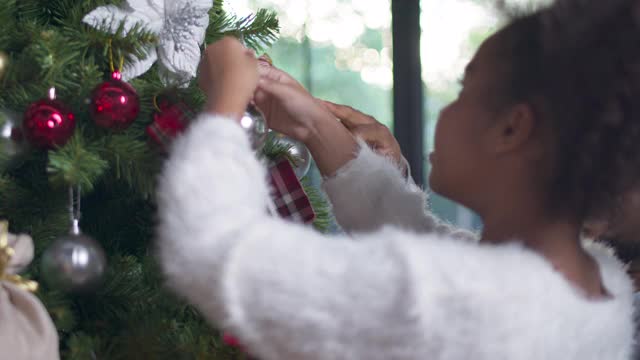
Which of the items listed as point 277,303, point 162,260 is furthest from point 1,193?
Answer: point 277,303

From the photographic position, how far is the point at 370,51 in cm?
271

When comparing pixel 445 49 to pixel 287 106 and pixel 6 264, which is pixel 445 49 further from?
pixel 6 264

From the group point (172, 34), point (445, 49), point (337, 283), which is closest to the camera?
point (337, 283)

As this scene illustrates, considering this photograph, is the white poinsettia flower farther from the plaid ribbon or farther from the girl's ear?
the girl's ear

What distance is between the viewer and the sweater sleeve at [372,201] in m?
0.90

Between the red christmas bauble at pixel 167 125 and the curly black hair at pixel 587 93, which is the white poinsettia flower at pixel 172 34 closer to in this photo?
the red christmas bauble at pixel 167 125

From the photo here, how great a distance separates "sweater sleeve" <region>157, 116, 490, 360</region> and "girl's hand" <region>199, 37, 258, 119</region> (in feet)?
0.24

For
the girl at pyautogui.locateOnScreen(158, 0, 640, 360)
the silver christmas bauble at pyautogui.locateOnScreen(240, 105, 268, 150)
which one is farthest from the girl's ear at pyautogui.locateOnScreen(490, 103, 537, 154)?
the silver christmas bauble at pyautogui.locateOnScreen(240, 105, 268, 150)

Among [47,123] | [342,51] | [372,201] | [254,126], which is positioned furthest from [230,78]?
[342,51]

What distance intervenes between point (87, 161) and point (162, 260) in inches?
5.1

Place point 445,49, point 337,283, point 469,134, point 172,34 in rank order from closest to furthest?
point 337,283 < point 469,134 < point 172,34 < point 445,49

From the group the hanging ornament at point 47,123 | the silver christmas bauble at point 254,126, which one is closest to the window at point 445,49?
the silver christmas bauble at point 254,126

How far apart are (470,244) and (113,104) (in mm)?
349

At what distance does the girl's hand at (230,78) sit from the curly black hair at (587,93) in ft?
0.78
